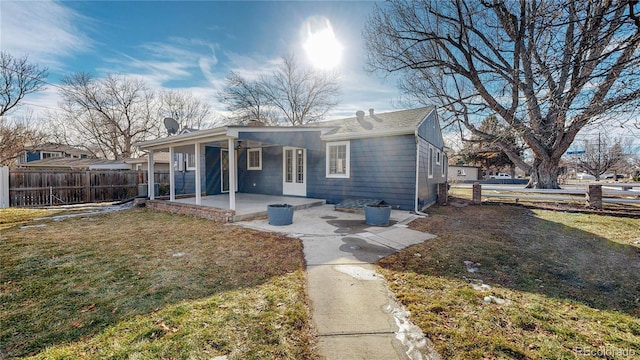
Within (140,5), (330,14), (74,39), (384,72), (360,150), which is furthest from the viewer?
(384,72)

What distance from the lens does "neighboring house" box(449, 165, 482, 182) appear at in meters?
32.0

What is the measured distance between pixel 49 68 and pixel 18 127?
657 centimetres

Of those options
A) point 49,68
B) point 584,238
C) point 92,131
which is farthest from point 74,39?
point 92,131

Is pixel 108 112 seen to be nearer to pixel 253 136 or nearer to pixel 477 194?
pixel 253 136

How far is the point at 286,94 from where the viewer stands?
2419 centimetres

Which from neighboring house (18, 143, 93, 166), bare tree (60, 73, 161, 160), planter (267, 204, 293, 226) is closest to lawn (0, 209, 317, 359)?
planter (267, 204, 293, 226)

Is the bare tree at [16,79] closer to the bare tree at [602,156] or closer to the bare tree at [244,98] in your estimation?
the bare tree at [244,98]

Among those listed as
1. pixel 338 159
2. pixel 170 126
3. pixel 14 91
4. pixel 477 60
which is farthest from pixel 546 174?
pixel 14 91

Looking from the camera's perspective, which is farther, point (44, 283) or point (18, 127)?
point (18, 127)

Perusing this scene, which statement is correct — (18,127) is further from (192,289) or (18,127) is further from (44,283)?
(192,289)

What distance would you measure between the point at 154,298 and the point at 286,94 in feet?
77.0

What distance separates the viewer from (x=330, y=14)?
9594 mm

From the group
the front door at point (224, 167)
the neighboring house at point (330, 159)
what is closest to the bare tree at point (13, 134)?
the neighboring house at point (330, 159)

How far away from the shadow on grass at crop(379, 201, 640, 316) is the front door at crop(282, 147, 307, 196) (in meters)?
5.13
